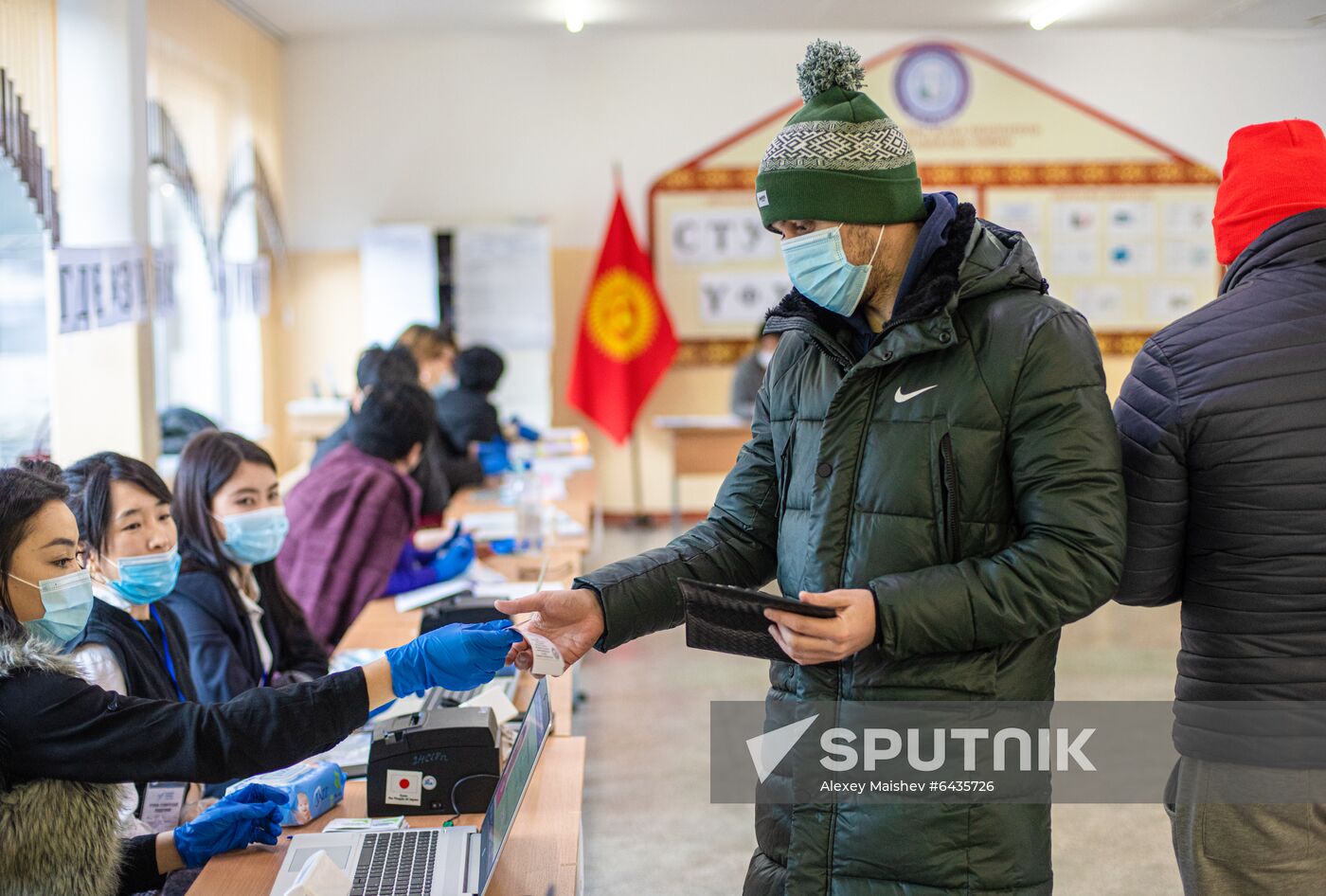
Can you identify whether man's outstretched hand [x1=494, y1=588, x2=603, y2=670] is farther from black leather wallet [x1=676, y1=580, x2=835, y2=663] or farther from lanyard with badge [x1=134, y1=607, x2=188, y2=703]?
lanyard with badge [x1=134, y1=607, x2=188, y2=703]

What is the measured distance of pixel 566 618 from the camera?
1.76 m

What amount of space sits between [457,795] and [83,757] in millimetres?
573

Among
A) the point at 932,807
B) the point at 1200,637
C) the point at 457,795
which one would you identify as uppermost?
the point at 1200,637

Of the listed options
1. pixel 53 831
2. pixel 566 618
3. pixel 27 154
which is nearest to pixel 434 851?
pixel 566 618

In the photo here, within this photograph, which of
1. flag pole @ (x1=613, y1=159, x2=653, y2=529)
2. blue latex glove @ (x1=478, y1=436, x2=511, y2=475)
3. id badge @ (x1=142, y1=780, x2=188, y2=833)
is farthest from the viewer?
flag pole @ (x1=613, y1=159, x2=653, y2=529)

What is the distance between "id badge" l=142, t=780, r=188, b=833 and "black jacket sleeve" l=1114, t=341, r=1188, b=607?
1.65 meters

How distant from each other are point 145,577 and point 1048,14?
21.1 feet

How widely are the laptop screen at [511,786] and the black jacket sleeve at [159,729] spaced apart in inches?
11.8

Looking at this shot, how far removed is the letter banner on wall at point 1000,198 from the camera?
804 cm

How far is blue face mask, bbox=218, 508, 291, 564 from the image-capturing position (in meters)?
2.78

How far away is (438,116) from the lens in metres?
7.96

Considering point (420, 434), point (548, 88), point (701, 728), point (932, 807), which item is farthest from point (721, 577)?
point (548, 88)

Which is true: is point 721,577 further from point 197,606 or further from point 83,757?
point 197,606

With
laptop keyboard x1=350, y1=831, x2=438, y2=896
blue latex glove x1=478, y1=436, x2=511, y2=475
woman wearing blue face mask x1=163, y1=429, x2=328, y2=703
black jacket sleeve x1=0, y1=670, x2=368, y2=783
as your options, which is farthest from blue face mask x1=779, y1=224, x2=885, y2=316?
blue latex glove x1=478, y1=436, x2=511, y2=475
